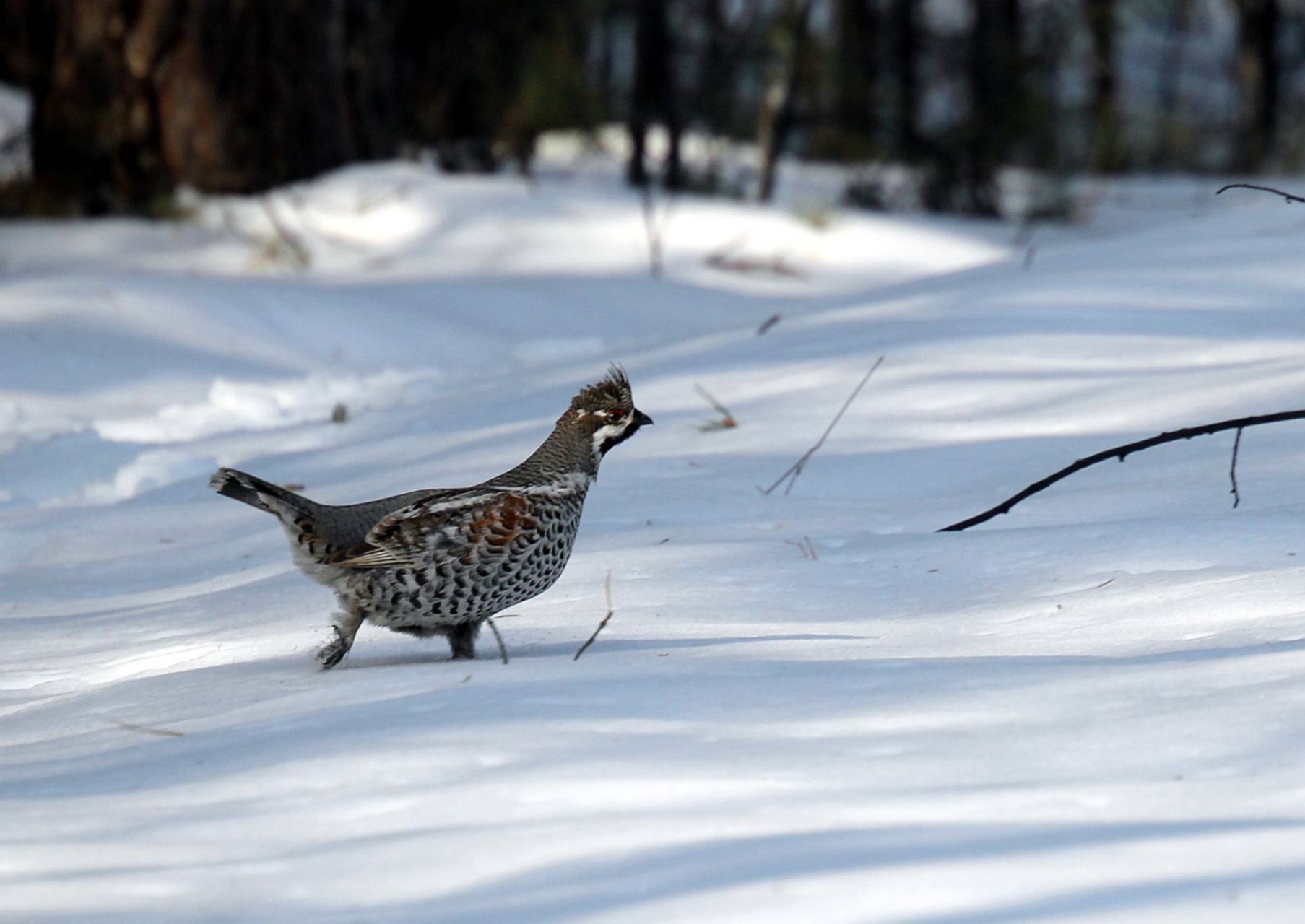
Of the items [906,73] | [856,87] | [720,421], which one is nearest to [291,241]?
[720,421]

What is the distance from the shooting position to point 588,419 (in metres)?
3.16

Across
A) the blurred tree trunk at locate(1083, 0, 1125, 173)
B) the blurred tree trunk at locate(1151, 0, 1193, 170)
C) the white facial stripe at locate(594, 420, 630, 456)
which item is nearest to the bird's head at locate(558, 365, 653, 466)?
the white facial stripe at locate(594, 420, 630, 456)

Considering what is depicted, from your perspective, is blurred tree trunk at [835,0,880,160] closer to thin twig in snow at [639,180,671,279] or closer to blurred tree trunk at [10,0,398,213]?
thin twig in snow at [639,180,671,279]

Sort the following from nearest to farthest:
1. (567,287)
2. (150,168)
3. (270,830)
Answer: (270,830), (567,287), (150,168)

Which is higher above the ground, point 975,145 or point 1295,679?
point 1295,679

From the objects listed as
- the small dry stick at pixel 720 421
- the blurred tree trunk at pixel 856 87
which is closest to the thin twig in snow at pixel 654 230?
the blurred tree trunk at pixel 856 87

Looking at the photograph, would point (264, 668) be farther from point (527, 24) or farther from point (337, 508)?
point (527, 24)

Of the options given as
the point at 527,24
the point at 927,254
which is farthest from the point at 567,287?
the point at 527,24

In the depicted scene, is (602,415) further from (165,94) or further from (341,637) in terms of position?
(165,94)

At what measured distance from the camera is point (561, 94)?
497 inches

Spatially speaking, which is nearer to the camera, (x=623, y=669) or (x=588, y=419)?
(x=623, y=669)

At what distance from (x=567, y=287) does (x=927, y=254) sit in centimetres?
262

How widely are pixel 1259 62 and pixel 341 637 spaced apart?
2002 cm

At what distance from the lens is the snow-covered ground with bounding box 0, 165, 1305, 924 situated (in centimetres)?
167
